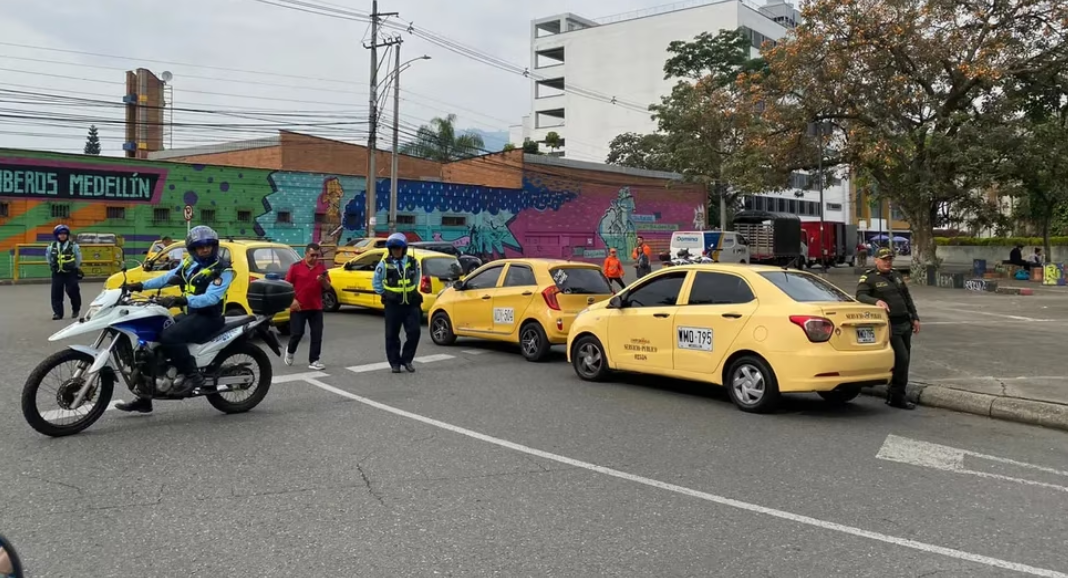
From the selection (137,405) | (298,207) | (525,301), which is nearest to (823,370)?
(525,301)

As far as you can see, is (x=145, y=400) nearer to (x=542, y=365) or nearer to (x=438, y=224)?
(x=542, y=365)

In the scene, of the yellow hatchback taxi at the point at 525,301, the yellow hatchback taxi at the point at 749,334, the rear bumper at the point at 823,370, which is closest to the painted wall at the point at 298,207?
the yellow hatchback taxi at the point at 525,301

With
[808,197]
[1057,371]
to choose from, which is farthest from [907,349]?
[808,197]

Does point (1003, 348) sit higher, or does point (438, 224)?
point (438, 224)

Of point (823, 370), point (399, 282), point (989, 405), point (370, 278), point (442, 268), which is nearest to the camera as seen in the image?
point (823, 370)

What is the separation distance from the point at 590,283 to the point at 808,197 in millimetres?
82623

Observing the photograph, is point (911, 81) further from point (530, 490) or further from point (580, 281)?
point (530, 490)

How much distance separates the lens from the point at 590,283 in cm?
1135

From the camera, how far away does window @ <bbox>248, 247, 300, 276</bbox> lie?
42.8 feet

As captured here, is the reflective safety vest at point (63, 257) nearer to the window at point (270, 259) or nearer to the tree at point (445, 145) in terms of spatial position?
the window at point (270, 259)

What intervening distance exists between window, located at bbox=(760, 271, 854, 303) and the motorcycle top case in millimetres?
6163

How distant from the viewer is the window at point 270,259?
13055mm

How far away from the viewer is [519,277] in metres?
11.6

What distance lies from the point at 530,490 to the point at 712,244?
29.6 meters
